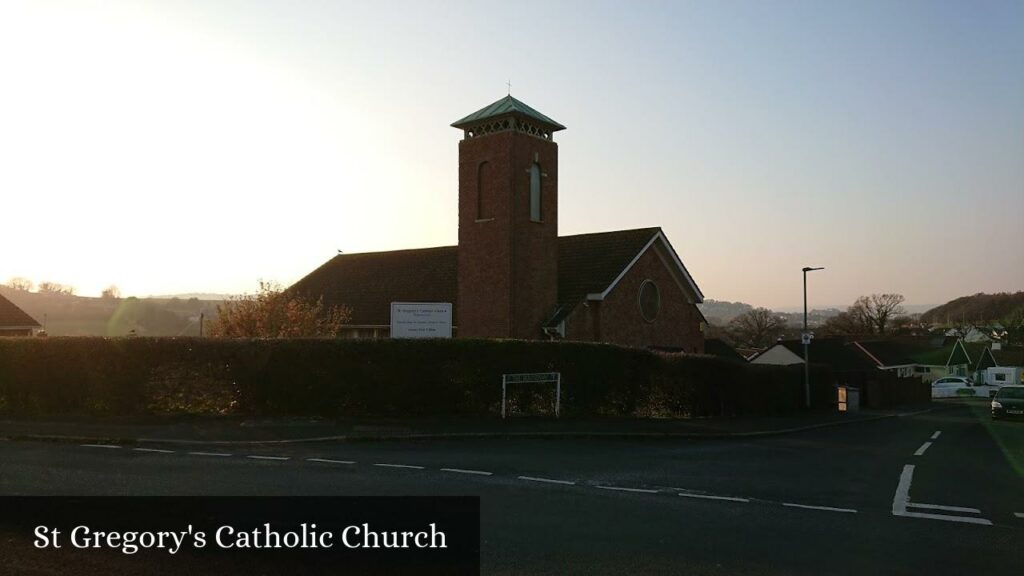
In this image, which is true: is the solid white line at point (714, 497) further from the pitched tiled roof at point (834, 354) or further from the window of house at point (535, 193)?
the pitched tiled roof at point (834, 354)

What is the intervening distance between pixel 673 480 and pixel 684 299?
87.7 feet

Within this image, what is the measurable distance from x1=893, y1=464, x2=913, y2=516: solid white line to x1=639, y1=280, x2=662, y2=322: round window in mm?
19938

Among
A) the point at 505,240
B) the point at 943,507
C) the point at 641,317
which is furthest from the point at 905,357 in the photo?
the point at 943,507

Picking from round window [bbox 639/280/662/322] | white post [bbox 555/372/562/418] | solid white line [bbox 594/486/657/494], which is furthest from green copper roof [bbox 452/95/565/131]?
solid white line [bbox 594/486/657/494]

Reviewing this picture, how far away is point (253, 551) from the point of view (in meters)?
7.16

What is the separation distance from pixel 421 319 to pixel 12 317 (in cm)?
3027

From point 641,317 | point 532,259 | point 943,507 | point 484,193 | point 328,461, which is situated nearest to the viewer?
point 943,507

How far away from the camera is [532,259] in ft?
101

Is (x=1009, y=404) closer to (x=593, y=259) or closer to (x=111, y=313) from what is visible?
(x=593, y=259)

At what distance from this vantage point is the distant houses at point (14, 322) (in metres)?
42.9

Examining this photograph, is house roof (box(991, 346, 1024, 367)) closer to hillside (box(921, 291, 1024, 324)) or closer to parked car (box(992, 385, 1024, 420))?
hillside (box(921, 291, 1024, 324))

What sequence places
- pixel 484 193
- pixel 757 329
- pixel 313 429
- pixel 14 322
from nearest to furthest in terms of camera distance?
pixel 313 429, pixel 484 193, pixel 14 322, pixel 757 329

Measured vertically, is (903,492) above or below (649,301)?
below

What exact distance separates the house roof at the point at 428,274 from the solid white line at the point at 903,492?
57.9ft
